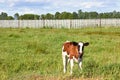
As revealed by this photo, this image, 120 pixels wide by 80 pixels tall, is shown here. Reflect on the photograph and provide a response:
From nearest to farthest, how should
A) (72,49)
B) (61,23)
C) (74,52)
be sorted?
(74,52) → (72,49) → (61,23)

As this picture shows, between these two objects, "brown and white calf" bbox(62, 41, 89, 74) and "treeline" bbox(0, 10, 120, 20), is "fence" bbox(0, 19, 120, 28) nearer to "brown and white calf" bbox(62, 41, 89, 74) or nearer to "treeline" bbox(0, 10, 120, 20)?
"treeline" bbox(0, 10, 120, 20)

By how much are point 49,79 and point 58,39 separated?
14034mm

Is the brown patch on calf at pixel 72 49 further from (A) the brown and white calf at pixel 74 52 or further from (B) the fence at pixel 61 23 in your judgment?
(B) the fence at pixel 61 23

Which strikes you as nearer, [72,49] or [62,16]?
[72,49]

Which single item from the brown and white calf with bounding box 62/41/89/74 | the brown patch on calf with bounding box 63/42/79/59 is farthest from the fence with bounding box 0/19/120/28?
the brown patch on calf with bounding box 63/42/79/59

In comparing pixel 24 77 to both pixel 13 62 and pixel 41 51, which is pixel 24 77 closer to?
pixel 13 62

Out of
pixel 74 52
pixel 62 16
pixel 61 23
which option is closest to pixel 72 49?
pixel 74 52

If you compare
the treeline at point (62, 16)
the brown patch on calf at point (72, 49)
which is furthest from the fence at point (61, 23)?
the brown patch on calf at point (72, 49)

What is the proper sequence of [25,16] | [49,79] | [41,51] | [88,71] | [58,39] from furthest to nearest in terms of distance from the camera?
[25,16]
[58,39]
[41,51]
[88,71]
[49,79]

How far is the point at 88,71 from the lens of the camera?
10.5m

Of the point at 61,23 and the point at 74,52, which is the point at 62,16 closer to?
the point at 61,23

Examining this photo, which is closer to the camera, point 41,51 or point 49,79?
point 49,79

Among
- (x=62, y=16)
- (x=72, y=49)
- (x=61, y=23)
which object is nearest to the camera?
(x=72, y=49)

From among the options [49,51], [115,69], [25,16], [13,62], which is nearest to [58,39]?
[49,51]
